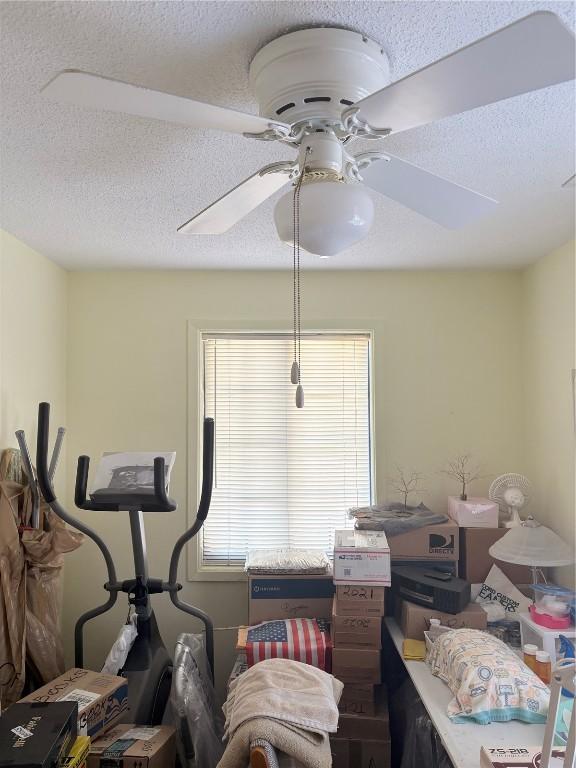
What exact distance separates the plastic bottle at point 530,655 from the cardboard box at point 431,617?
0.32 metres

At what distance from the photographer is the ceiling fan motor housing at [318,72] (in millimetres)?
1371

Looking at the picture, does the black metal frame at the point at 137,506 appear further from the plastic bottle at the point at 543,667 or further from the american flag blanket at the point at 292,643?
the plastic bottle at the point at 543,667

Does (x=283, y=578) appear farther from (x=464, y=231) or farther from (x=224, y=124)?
(x=224, y=124)

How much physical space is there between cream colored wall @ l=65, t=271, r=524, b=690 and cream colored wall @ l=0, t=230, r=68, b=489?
5.0 inches

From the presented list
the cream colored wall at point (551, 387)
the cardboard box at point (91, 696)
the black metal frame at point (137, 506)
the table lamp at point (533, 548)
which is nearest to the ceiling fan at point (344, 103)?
the black metal frame at point (137, 506)

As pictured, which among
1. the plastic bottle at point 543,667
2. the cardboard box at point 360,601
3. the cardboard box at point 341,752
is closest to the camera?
the plastic bottle at point 543,667

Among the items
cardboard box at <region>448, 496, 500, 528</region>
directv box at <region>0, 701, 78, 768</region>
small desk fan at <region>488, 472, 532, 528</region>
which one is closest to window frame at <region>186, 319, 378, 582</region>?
cardboard box at <region>448, 496, 500, 528</region>

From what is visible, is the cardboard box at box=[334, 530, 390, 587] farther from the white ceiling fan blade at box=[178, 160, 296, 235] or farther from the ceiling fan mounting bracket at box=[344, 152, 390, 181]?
the ceiling fan mounting bracket at box=[344, 152, 390, 181]

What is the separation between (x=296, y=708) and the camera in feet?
6.37

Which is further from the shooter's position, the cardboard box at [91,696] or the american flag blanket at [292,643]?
the american flag blanket at [292,643]

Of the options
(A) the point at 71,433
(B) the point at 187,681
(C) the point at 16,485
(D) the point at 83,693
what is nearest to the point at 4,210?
(C) the point at 16,485

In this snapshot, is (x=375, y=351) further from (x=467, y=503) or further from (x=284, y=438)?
(x=467, y=503)

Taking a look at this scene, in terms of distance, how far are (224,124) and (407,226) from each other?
1.65 metres

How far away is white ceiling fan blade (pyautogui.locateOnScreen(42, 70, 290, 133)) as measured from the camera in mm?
1135
